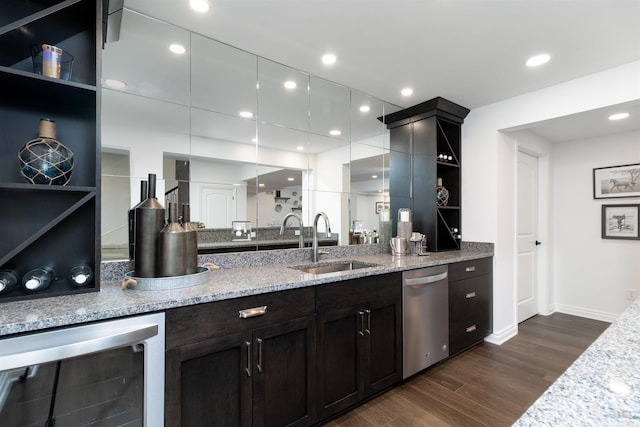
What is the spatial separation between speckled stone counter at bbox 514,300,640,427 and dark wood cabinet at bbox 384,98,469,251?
8.00 ft

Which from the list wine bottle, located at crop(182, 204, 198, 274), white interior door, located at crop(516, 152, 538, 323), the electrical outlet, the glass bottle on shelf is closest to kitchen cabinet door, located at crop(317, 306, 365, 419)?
wine bottle, located at crop(182, 204, 198, 274)

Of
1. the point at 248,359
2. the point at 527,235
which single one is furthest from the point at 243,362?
the point at 527,235

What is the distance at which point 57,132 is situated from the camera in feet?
4.91

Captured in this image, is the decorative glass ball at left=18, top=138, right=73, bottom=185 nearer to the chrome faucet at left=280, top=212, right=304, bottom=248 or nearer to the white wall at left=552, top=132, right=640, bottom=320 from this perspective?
the chrome faucet at left=280, top=212, right=304, bottom=248

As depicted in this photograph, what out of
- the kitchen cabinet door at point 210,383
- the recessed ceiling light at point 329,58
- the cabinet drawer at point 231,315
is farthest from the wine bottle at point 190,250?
the recessed ceiling light at point 329,58

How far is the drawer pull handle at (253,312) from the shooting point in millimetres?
1441

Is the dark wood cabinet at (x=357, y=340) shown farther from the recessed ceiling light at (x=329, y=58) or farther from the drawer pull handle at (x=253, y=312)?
the recessed ceiling light at (x=329, y=58)

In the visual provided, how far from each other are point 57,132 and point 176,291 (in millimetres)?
1023

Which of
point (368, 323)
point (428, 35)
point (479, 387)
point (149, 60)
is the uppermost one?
point (428, 35)

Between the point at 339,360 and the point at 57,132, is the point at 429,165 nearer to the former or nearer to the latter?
the point at 339,360

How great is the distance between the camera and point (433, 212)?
315cm

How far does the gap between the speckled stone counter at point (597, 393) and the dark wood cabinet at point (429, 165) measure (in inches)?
96.0

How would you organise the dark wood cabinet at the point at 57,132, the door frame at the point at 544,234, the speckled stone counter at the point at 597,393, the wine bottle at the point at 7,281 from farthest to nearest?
the door frame at the point at 544,234 < the dark wood cabinet at the point at 57,132 < the wine bottle at the point at 7,281 < the speckled stone counter at the point at 597,393

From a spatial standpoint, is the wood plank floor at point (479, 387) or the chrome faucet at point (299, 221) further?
the chrome faucet at point (299, 221)
